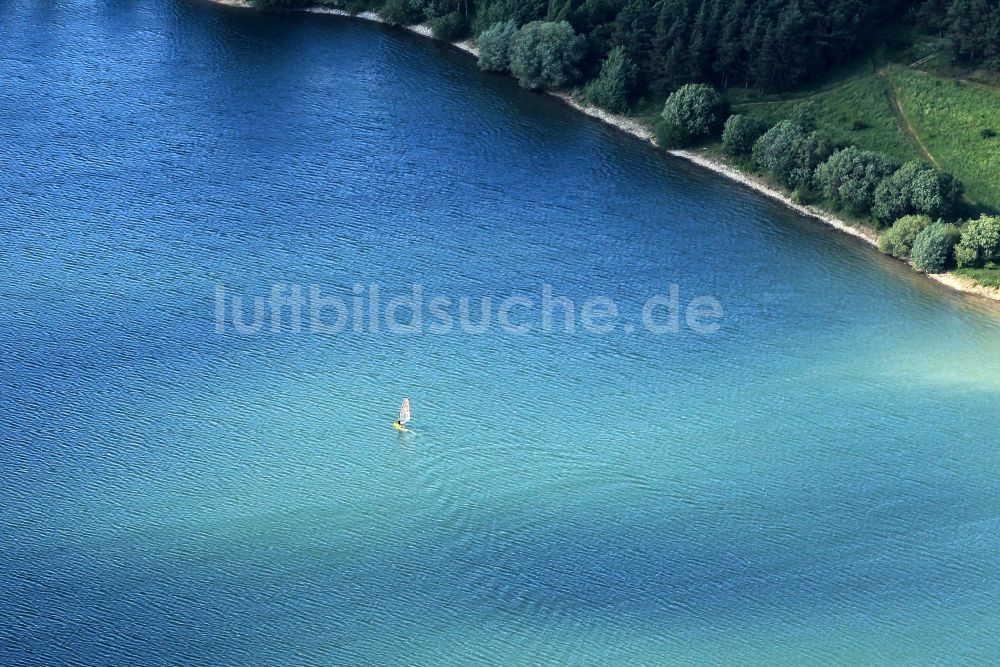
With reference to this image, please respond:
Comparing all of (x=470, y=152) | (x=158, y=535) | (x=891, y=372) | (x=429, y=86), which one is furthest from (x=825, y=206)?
(x=158, y=535)

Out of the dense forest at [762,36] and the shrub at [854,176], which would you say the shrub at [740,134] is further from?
the shrub at [854,176]

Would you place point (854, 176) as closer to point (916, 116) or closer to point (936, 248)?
point (936, 248)

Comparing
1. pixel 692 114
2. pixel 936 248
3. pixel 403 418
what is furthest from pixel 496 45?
pixel 403 418

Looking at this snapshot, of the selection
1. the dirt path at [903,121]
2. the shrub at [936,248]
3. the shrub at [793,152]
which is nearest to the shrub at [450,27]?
the shrub at [793,152]

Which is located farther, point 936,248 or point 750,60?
point 750,60

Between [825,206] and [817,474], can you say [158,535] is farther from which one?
[825,206]

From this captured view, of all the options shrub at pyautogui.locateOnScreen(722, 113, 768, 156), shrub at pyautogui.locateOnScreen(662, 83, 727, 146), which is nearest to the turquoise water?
shrub at pyautogui.locateOnScreen(662, 83, 727, 146)
